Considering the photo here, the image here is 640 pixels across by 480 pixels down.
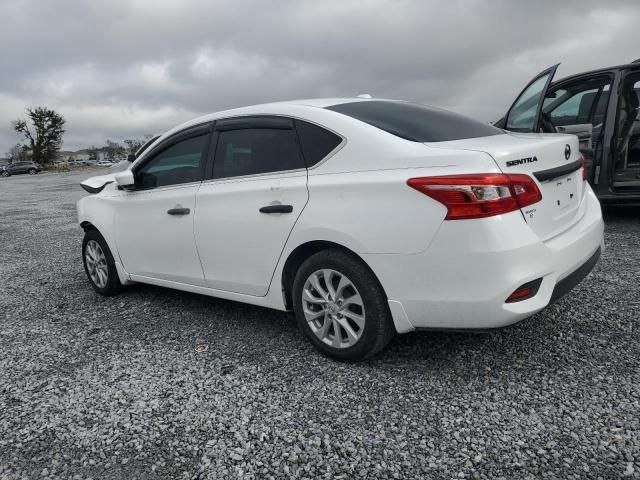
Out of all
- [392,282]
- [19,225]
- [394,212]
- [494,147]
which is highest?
[494,147]

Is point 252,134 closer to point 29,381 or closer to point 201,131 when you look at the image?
point 201,131

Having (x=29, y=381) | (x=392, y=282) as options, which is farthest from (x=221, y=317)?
(x=392, y=282)

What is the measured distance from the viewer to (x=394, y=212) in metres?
2.58

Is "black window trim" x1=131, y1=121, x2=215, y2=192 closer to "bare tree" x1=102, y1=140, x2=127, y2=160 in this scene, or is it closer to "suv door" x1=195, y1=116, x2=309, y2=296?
"suv door" x1=195, y1=116, x2=309, y2=296

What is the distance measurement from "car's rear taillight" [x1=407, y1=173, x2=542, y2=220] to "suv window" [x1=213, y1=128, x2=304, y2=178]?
0.94 m

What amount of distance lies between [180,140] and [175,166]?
0.69 ft

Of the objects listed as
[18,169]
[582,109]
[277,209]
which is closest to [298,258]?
[277,209]

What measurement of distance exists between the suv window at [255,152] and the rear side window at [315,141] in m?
0.05

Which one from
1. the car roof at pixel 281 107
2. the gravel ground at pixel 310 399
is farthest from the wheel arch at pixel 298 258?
the car roof at pixel 281 107

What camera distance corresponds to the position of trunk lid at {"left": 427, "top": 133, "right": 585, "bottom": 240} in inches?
99.9

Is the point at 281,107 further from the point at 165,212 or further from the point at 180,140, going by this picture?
the point at 165,212

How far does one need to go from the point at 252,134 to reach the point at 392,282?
147cm

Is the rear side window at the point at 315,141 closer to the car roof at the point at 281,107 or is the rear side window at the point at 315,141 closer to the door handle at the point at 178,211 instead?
the car roof at the point at 281,107

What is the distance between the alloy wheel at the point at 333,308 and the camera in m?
2.87
